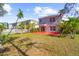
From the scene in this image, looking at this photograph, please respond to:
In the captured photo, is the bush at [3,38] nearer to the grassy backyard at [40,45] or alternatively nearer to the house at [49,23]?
the grassy backyard at [40,45]

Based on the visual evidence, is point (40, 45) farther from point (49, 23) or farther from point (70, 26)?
point (70, 26)

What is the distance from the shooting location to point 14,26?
11.1ft

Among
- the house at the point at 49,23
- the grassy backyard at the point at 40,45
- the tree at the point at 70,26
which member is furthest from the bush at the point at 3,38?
the tree at the point at 70,26

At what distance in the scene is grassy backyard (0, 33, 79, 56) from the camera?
131 inches

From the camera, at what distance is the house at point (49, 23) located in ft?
11.0

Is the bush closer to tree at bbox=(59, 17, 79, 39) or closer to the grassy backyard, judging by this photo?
the grassy backyard

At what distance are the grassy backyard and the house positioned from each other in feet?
0.30

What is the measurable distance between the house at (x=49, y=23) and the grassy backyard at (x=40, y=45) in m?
0.09

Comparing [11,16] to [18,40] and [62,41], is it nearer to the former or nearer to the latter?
[18,40]

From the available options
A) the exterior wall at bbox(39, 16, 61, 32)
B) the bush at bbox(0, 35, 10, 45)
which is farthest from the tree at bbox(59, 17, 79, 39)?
the bush at bbox(0, 35, 10, 45)

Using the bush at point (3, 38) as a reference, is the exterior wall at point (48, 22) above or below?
above

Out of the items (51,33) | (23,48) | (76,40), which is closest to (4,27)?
(23,48)

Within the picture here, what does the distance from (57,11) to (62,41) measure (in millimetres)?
345

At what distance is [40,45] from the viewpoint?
337 centimetres
